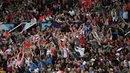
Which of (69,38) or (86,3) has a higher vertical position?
(86,3)

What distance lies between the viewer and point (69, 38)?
2556 centimetres

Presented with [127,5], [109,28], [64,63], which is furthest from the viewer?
[127,5]

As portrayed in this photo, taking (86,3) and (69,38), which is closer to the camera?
(69,38)

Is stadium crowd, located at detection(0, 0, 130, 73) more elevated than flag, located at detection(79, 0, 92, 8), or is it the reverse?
flag, located at detection(79, 0, 92, 8)

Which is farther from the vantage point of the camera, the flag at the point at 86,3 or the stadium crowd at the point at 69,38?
the flag at the point at 86,3

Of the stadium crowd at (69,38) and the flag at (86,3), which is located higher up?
the flag at (86,3)

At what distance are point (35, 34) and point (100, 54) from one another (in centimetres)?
415

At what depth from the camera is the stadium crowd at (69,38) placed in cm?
2341

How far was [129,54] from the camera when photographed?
79.0ft

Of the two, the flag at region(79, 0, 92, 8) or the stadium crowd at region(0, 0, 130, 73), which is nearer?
the stadium crowd at region(0, 0, 130, 73)

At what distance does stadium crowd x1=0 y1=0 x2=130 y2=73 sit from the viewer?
922 inches

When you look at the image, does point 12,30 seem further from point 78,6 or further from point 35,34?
point 78,6

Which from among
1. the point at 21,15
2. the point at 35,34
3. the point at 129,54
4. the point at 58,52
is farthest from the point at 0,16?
the point at 129,54

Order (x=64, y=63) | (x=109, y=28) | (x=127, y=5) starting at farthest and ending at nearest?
(x=127, y=5) < (x=109, y=28) < (x=64, y=63)
